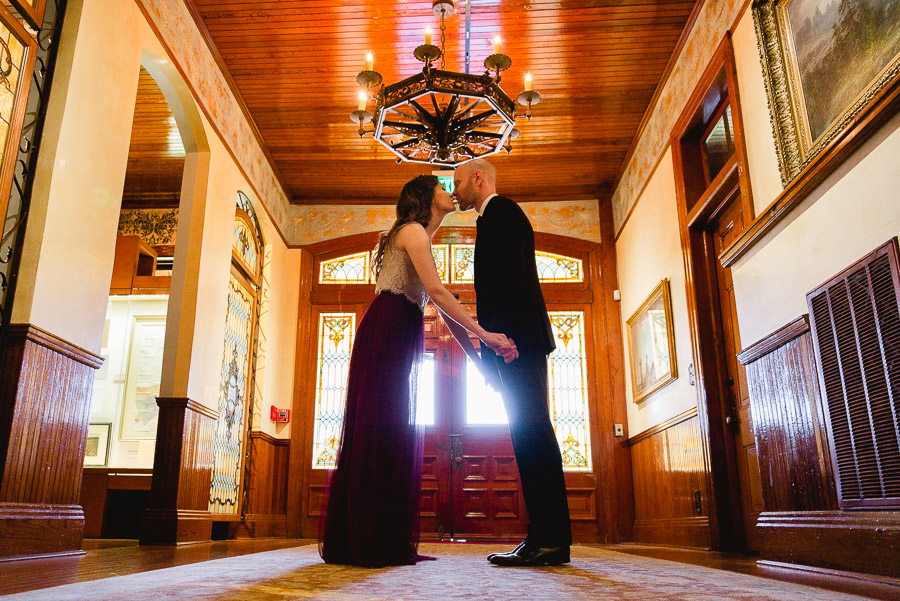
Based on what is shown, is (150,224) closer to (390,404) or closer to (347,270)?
(347,270)

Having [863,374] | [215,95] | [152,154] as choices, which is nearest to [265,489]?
[152,154]

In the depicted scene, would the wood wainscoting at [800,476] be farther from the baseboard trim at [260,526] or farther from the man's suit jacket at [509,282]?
the baseboard trim at [260,526]

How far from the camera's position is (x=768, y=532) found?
2701 mm

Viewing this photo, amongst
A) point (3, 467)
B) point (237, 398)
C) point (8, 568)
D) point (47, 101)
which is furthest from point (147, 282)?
point (8, 568)

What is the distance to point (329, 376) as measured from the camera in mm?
7184

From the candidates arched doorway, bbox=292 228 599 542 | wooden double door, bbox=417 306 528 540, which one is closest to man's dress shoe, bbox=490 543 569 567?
wooden double door, bbox=417 306 528 540

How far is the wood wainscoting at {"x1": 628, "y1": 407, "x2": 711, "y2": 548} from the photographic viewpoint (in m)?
4.74

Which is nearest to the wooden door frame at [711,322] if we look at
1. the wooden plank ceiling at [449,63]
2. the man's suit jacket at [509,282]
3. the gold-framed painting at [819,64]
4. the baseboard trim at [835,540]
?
the gold-framed painting at [819,64]

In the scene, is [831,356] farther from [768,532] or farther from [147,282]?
[147,282]

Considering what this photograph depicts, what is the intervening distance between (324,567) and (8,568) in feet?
3.44

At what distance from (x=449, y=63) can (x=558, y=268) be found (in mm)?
2916

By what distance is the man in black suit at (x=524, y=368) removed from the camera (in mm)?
2246

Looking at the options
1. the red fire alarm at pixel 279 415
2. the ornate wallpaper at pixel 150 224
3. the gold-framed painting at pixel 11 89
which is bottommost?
the red fire alarm at pixel 279 415

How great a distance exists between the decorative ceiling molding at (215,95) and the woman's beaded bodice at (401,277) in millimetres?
2671
